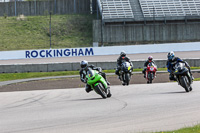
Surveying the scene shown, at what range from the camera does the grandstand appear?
56000 mm

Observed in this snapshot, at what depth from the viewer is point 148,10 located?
5725 centimetres

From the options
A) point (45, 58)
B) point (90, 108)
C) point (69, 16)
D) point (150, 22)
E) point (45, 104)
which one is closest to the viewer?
point (90, 108)

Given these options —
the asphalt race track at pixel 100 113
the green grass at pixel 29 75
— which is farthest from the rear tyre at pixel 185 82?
the green grass at pixel 29 75

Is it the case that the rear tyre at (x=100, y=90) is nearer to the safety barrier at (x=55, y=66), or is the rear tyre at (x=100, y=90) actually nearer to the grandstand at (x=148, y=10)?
the safety barrier at (x=55, y=66)

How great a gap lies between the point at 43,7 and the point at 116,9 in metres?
15.6

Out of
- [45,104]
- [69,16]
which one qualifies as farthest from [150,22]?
[45,104]

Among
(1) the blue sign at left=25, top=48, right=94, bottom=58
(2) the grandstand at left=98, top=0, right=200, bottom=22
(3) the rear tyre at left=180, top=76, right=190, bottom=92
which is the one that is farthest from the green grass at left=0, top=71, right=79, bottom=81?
(2) the grandstand at left=98, top=0, right=200, bottom=22

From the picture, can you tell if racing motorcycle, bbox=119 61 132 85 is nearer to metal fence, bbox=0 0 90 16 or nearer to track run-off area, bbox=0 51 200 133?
track run-off area, bbox=0 51 200 133

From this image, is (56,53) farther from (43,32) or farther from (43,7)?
(43,7)

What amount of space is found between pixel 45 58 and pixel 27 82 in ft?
51.9

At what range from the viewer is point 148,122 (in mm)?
8766

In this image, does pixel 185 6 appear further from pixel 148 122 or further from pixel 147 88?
pixel 148 122

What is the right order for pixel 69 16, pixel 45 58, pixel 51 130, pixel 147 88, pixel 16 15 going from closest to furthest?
pixel 51 130
pixel 147 88
pixel 45 58
pixel 69 16
pixel 16 15

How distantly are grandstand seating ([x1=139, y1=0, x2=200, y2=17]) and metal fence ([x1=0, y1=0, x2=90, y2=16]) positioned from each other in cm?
1255
